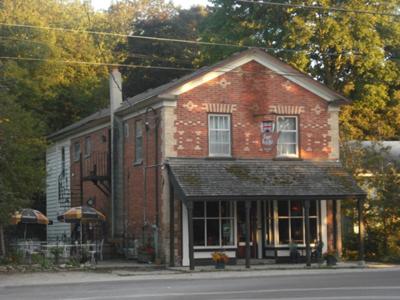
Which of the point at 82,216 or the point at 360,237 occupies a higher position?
the point at 82,216

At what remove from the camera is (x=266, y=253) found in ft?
99.8

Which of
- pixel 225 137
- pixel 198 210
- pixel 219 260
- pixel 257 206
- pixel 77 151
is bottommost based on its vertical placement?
pixel 219 260

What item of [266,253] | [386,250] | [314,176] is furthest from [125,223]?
[386,250]

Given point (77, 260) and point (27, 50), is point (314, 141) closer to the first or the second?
point (77, 260)

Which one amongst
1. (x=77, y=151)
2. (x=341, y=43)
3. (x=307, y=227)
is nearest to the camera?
(x=307, y=227)

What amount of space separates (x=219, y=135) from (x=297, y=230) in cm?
502

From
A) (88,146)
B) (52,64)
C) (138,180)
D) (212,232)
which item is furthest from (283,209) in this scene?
(52,64)

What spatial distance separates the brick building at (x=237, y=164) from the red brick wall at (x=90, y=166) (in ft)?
10.4

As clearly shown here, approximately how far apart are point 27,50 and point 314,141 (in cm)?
2138

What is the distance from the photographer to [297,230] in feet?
101

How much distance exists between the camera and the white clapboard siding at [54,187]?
139 feet

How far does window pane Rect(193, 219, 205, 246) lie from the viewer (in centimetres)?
2914

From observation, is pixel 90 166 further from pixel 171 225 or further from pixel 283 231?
pixel 283 231

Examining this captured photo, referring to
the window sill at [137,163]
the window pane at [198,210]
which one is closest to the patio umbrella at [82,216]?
the window sill at [137,163]
